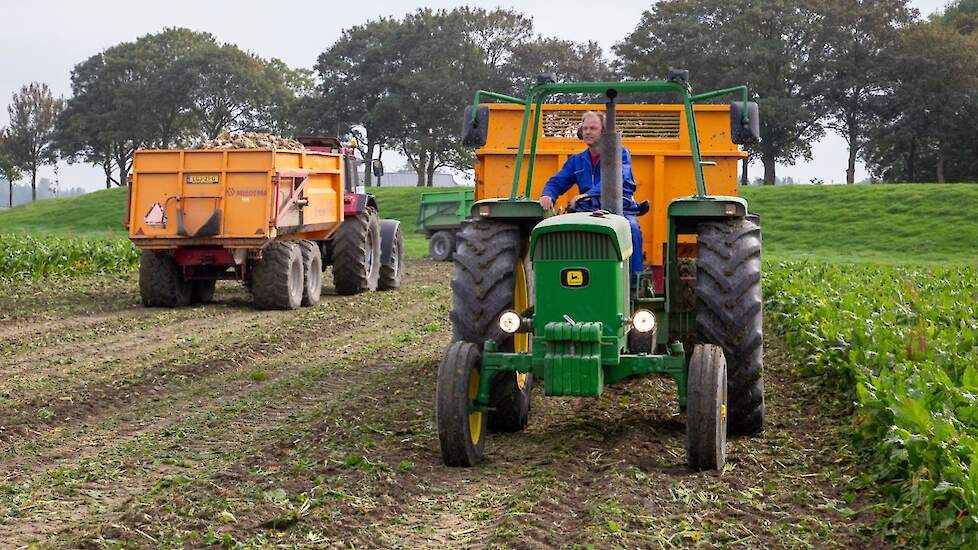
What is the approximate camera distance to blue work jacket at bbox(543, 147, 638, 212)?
7.98 metres

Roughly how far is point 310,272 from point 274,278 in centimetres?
111

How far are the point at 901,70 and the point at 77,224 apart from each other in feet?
112

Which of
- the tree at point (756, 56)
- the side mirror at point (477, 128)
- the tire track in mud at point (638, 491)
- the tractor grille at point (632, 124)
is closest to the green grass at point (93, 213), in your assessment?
the tree at point (756, 56)

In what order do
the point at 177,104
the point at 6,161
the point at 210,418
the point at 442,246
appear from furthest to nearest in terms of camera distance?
the point at 6,161 → the point at 177,104 → the point at 442,246 → the point at 210,418

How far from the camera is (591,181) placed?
8062mm

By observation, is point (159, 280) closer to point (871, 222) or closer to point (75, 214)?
point (871, 222)

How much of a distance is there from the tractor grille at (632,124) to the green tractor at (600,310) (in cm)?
166

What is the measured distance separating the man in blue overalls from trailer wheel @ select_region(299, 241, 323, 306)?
28.1ft

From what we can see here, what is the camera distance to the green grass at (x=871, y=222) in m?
33.3

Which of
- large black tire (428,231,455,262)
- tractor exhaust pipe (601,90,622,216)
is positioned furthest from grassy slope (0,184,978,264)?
tractor exhaust pipe (601,90,622,216)

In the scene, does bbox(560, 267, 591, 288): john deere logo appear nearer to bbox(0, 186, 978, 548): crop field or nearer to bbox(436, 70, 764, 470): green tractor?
bbox(436, 70, 764, 470): green tractor

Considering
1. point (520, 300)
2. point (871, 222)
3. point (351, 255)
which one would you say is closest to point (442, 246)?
point (351, 255)

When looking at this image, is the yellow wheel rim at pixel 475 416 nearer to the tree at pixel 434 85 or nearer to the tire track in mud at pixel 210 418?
the tire track in mud at pixel 210 418

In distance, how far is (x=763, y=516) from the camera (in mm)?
5918
